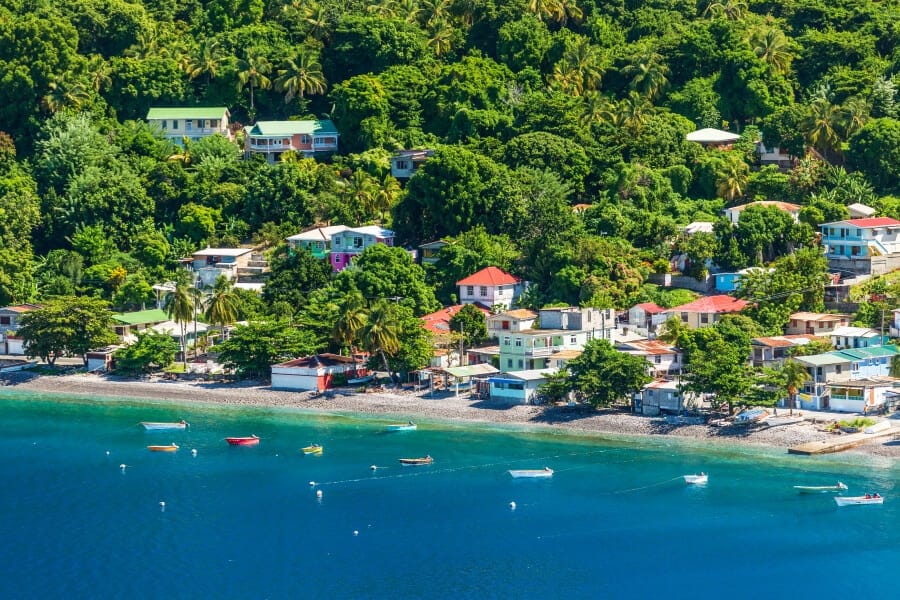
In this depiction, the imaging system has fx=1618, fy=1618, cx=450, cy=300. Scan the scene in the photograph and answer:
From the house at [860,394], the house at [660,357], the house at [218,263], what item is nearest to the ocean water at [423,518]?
the house at [860,394]

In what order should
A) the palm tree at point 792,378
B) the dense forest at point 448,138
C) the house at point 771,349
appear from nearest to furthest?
the palm tree at point 792,378 → the house at point 771,349 → the dense forest at point 448,138

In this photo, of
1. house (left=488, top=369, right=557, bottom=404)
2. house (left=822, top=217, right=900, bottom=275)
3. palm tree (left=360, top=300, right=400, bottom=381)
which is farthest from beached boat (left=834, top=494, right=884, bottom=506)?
house (left=822, top=217, right=900, bottom=275)

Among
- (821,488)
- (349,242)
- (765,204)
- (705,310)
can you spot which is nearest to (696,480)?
(821,488)

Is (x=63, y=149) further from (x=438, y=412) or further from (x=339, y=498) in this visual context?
(x=339, y=498)

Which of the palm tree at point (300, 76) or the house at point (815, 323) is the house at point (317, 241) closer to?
the palm tree at point (300, 76)

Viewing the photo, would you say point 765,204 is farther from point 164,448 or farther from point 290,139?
point 164,448

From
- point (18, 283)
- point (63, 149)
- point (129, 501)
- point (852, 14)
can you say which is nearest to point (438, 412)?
point (129, 501)
